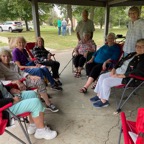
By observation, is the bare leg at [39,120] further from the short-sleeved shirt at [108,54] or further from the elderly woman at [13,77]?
the short-sleeved shirt at [108,54]

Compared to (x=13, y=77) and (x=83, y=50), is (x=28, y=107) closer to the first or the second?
(x=13, y=77)

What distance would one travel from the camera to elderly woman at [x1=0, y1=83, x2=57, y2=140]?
1743 mm

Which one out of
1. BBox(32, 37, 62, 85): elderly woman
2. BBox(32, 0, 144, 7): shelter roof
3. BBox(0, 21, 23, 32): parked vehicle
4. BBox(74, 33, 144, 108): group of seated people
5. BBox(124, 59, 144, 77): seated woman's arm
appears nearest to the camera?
BBox(124, 59, 144, 77): seated woman's arm

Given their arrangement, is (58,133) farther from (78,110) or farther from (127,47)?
(127,47)

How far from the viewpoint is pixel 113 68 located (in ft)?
9.33

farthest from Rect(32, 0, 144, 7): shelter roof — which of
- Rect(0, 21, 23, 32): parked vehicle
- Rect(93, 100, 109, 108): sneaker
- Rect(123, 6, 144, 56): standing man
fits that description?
Rect(0, 21, 23, 32): parked vehicle

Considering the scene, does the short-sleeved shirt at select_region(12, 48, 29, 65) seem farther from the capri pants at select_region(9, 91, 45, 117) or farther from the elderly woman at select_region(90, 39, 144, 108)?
the elderly woman at select_region(90, 39, 144, 108)

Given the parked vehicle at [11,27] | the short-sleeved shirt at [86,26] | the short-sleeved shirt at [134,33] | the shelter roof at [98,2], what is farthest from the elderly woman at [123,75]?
the parked vehicle at [11,27]

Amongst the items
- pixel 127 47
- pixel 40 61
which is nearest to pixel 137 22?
pixel 127 47

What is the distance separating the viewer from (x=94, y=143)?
194 cm

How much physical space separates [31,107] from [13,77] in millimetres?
779

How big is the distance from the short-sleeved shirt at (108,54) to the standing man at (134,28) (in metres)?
0.22

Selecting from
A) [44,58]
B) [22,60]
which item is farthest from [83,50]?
[22,60]

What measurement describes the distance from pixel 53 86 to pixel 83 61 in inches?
39.8
